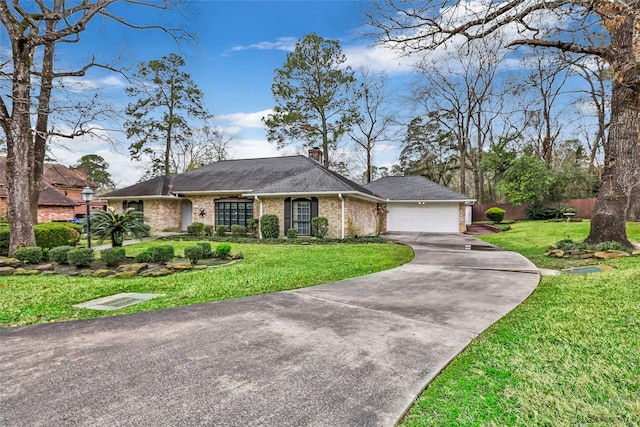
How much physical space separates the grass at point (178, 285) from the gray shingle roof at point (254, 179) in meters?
6.76

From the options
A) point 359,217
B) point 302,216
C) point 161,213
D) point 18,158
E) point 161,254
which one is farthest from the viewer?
point 161,213

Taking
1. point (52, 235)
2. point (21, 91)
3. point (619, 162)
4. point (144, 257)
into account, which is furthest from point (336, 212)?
point (21, 91)

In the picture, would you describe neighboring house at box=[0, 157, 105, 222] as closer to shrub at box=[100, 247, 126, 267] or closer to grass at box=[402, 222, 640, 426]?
shrub at box=[100, 247, 126, 267]

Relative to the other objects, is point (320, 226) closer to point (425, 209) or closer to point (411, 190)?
point (425, 209)

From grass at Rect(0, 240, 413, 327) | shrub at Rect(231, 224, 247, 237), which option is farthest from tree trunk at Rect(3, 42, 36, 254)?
shrub at Rect(231, 224, 247, 237)

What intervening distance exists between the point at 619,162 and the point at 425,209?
11208mm

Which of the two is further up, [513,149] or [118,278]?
[513,149]

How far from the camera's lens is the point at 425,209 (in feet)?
65.1

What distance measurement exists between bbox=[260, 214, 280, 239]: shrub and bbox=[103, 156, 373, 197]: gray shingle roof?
51.3 inches

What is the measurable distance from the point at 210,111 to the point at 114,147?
1814 centimetres

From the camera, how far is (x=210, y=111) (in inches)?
1087

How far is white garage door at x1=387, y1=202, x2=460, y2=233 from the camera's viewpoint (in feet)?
63.3

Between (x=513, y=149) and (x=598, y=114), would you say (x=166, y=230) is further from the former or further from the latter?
(x=598, y=114)

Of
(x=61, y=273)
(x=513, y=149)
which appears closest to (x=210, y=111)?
(x=61, y=273)
